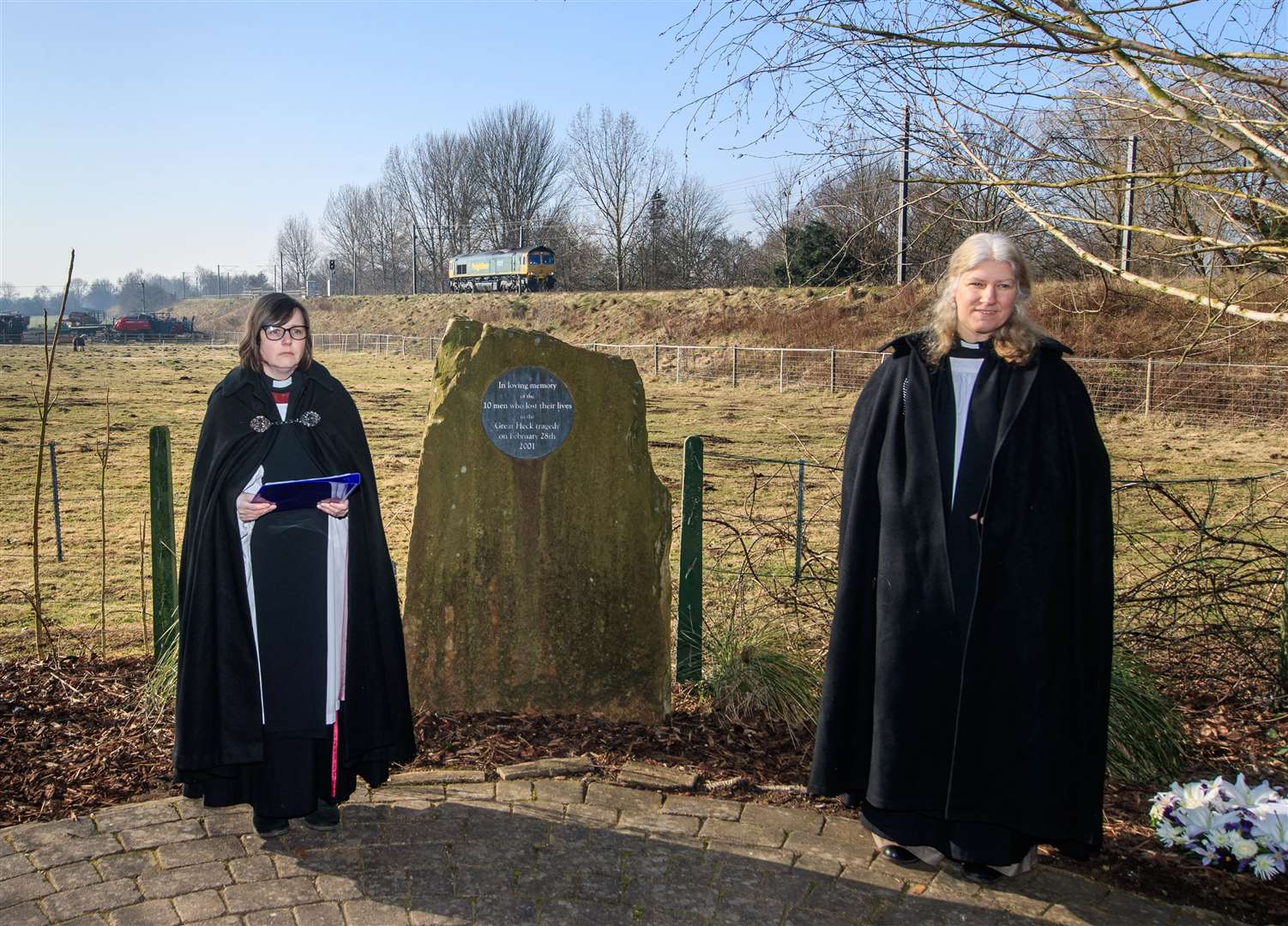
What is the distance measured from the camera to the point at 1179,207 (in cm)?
424

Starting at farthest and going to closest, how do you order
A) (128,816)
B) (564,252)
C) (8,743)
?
(564,252), (8,743), (128,816)

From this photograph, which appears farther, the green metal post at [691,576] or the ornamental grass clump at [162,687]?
the green metal post at [691,576]

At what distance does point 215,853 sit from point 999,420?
108 inches

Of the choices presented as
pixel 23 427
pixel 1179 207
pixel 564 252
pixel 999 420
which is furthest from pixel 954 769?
pixel 564 252

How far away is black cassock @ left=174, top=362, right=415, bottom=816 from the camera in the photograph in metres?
3.28

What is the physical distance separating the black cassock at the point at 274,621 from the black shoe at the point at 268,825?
5 centimetres

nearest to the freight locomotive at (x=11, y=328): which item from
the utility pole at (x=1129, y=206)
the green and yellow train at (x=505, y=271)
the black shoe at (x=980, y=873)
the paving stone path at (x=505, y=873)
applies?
the green and yellow train at (x=505, y=271)

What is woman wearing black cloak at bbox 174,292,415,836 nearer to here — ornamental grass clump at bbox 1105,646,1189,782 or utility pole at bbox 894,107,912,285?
utility pole at bbox 894,107,912,285

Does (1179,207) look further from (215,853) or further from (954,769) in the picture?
(215,853)

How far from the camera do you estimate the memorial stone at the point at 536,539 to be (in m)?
4.33

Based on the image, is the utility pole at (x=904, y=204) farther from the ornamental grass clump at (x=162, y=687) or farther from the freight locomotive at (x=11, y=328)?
the freight locomotive at (x=11, y=328)

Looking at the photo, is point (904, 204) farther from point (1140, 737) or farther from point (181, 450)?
point (181, 450)

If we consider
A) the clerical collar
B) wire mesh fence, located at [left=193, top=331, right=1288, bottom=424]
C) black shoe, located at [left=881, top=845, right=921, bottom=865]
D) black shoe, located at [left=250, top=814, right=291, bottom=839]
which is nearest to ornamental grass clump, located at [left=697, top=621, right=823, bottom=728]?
black shoe, located at [left=881, top=845, right=921, bottom=865]

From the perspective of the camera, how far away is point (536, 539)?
438 centimetres
